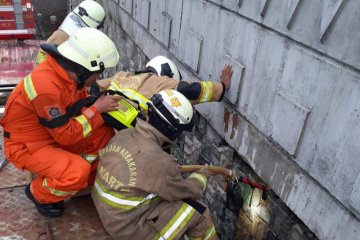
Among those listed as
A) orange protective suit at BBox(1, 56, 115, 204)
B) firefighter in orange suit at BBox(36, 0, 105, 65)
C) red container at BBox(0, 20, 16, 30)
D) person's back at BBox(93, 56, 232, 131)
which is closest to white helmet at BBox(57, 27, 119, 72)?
orange protective suit at BBox(1, 56, 115, 204)

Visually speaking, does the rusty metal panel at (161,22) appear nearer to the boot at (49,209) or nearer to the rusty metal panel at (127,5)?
the rusty metal panel at (127,5)

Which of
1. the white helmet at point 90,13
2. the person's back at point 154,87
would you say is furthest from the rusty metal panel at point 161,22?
the person's back at point 154,87

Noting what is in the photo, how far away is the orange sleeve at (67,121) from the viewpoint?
288 cm

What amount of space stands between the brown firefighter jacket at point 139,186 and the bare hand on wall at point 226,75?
3.45 feet

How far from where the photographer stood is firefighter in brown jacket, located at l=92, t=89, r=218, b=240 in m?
2.82

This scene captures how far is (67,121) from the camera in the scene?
9.93 feet

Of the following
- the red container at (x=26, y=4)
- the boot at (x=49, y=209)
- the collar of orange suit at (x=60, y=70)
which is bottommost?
the boot at (x=49, y=209)

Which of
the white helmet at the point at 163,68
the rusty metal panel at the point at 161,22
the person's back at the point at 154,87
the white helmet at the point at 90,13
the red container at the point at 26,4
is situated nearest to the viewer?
the person's back at the point at 154,87

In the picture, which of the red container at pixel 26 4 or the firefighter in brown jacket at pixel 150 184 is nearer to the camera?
the firefighter in brown jacket at pixel 150 184

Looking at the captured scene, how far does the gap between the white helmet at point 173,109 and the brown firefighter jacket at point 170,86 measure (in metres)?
0.49

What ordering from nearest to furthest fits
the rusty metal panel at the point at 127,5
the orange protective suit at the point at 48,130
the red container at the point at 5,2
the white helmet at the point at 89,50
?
the orange protective suit at the point at 48,130
the white helmet at the point at 89,50
the rusty metal panel at the point at 127,5
the red container at the point at 5,2

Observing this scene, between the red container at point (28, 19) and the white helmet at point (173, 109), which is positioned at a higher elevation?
the white helmet at point (173, 109)

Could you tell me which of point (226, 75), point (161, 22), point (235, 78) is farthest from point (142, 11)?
point (235, 78)

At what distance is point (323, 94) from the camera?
253cm
